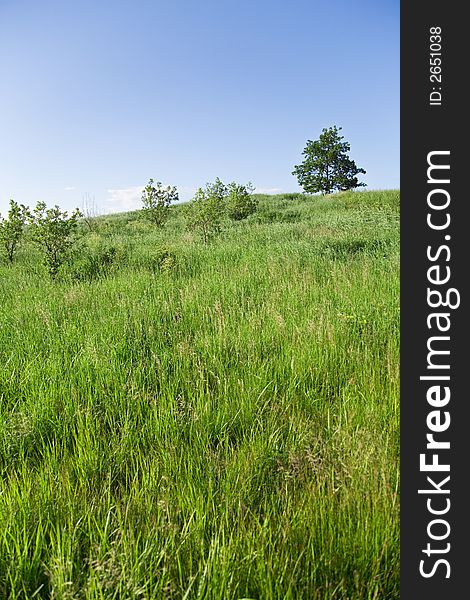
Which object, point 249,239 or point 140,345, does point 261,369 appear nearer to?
point 140,345

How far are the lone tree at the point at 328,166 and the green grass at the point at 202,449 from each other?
5062 centimetres

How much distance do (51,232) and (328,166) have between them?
50.6 m

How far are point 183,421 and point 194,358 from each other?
0.80 metres

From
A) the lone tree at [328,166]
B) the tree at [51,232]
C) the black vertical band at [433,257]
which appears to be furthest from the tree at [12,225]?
the lone tree at [328,166]

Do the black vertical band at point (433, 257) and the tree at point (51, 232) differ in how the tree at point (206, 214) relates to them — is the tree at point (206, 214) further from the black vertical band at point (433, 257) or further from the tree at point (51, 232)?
the black vertical band at point (433, 257)

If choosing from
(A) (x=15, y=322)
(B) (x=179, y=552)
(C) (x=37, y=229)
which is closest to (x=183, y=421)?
(B) (x=179, y=552)

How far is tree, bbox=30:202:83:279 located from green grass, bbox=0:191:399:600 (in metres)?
3.45

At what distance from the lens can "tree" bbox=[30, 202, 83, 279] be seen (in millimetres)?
8344

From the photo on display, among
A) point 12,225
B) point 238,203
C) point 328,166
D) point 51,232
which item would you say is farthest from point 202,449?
point 328,166

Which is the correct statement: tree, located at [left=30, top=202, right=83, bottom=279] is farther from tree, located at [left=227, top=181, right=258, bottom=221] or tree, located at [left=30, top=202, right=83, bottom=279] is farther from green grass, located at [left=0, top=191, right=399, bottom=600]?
tree, located at [left=227, top=181, right=258, bottom=221]

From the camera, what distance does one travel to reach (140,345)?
384 cm

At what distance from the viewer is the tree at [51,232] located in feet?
27.4

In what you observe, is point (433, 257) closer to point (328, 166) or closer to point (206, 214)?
point (206, 214)

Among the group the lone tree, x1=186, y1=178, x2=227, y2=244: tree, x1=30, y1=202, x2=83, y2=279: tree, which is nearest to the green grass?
x1=30, y1=202, x2=83, y2=279: tree
